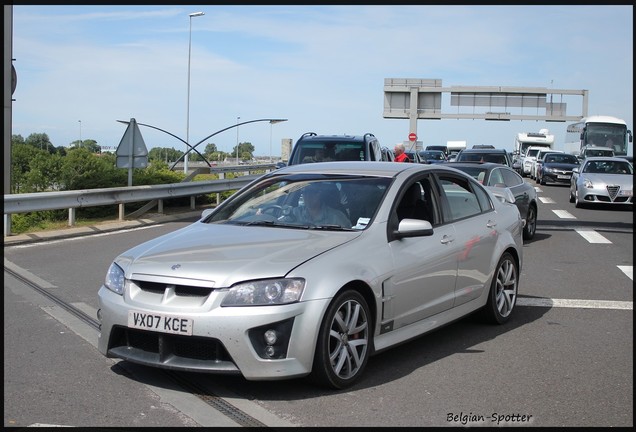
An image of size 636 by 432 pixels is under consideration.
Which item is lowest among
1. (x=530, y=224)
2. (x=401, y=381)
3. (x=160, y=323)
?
(x=401, y=381)

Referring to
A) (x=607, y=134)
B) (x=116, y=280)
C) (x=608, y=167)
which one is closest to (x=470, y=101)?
(x=607, y=134)

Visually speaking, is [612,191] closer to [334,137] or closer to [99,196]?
[334,137]

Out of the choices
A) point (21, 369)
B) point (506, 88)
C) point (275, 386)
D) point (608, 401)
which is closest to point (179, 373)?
point (275, 386)

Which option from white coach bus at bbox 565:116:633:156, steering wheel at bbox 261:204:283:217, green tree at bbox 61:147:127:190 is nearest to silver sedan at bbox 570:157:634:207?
green tree at bbox 61:147:127:190

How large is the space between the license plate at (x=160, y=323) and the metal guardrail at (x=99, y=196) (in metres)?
8.49

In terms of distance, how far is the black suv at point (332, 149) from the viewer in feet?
56.8

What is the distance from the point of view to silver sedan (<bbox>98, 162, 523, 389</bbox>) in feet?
16.6

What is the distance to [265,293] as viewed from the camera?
5.07 meters

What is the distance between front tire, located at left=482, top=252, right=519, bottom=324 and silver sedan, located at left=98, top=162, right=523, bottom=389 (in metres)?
0.03

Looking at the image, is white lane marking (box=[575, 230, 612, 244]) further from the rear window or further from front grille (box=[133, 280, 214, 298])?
front grille (box=[133, 280, 214, 298])

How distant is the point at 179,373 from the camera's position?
571 centimetres

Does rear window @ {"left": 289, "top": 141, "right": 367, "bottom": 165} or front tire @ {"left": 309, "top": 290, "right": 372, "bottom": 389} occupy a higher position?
rear window @ {"left": 289, "top": 141, "right": 367, "bottom": 165}

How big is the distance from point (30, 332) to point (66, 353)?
0.84 metres

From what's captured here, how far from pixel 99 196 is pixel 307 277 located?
10.5 m
